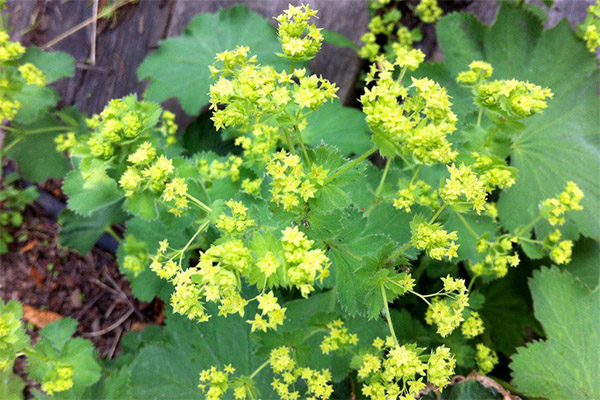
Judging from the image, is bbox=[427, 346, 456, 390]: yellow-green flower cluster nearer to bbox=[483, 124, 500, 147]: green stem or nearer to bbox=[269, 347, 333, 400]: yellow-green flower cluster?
bbox=[269, 347, 333, 400]: yellow-green flower cluster

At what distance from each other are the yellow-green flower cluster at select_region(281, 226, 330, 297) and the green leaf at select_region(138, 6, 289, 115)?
6.38ft

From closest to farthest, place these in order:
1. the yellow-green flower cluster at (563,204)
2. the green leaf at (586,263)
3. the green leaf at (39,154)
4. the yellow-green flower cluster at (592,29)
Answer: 1. the yellow-green flower cluster at (563,204)
2. the yellow-green flower cluster at (592,29)
3. the green leaf at (586,263)
4. the green leaf at (39,154)

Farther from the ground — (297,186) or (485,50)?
(485,50)

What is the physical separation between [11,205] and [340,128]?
282 cm

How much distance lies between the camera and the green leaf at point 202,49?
2971 millimetres

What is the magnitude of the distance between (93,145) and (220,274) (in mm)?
897

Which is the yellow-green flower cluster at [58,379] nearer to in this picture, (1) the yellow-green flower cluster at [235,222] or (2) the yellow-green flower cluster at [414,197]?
(1) the yellow-green flower cluster at [235,222]

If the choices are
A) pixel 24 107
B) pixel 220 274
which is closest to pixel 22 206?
pixel 24 107

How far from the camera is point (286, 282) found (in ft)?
4.28

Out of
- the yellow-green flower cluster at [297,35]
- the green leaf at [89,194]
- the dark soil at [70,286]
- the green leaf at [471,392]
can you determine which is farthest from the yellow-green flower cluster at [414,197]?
the dark soil at [70,286]

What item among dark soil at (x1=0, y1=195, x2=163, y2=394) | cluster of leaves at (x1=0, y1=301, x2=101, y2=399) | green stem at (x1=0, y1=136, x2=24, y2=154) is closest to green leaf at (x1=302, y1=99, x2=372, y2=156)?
cluster of leaves at (x1=0, y1=301, x2=101, y2=399)

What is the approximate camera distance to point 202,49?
303 cm

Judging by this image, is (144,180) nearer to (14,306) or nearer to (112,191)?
(112,191)

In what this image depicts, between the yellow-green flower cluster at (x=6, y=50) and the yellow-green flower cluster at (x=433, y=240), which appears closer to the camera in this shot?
the yellow-green flower cluster at (x=433, y=240)
